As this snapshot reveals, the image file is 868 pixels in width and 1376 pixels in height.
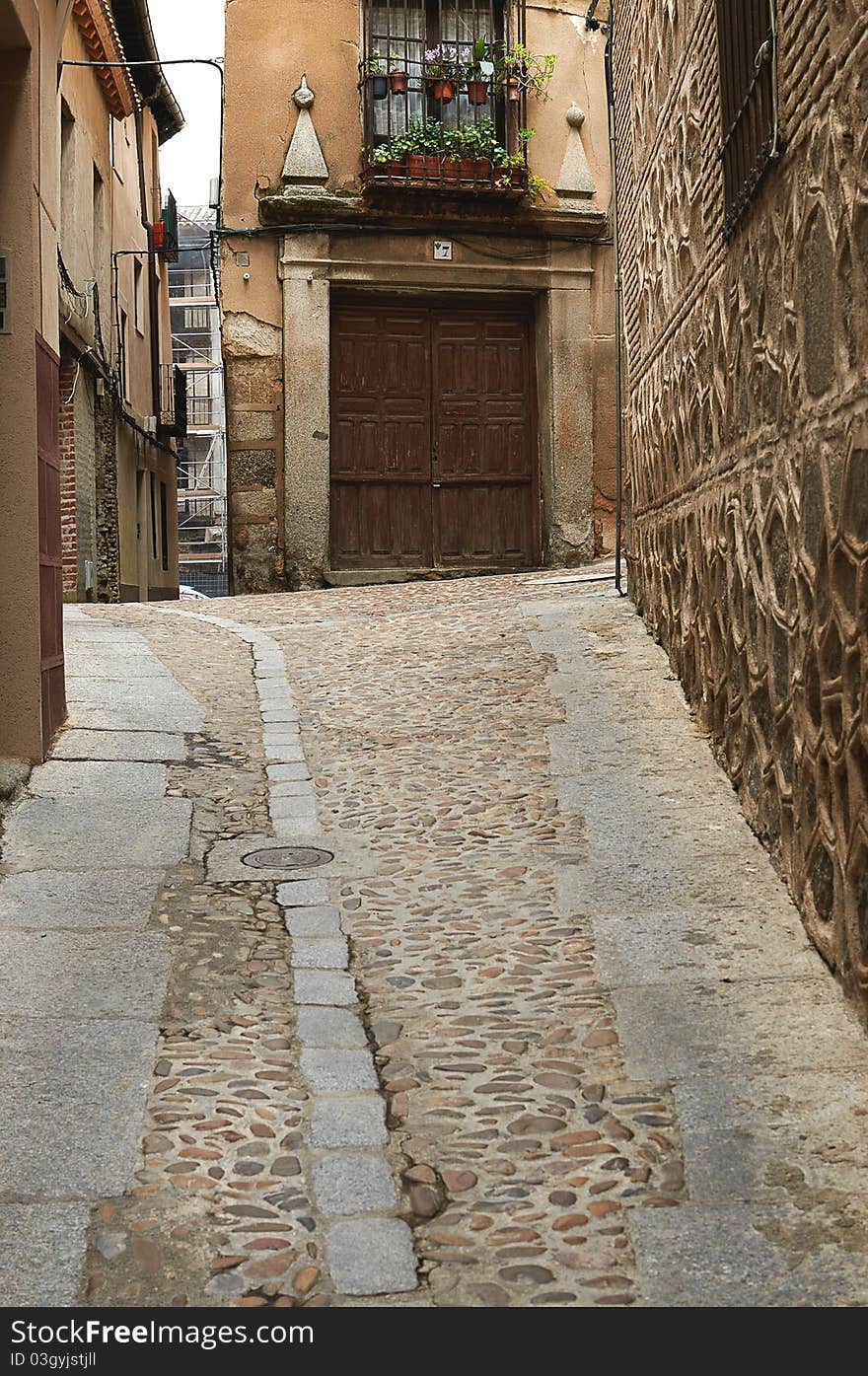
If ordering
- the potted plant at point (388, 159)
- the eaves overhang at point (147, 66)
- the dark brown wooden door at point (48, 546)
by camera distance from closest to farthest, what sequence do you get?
1. the dark brown wooden door at point (48, 546)
2. the potted plant at point (388, 159)
3. the eaves overhang at point (147, 66)

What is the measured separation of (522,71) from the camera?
14.7 m

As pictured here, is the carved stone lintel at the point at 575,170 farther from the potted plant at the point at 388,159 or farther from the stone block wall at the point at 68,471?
the stone block wall at the point at 68,471

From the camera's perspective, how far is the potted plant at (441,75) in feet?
46.9

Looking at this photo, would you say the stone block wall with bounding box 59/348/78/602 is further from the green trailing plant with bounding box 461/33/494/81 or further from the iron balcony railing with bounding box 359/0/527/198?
the green trailing plant with bounding box 461/33/494/81

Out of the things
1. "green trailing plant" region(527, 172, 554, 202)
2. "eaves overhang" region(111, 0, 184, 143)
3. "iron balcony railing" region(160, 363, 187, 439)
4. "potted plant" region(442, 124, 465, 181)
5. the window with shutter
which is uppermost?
"eaves overhang" region(111, 0, 184, 143)

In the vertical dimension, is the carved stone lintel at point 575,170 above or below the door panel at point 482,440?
above

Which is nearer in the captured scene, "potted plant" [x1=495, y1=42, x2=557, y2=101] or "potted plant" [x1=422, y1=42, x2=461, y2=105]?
"potted plant" [x1=422, y1=42, x2=461, y2=105]

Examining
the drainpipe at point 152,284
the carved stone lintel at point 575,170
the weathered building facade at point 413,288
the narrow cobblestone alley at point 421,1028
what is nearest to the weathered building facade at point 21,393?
the narrow cobblestone alley at point 421,1028

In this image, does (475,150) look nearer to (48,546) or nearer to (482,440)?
(482,440)

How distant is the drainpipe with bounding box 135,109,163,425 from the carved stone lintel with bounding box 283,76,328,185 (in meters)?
6.89

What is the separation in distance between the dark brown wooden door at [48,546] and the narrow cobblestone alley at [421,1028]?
22 centimetres

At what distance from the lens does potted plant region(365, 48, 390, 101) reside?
46.5 feet

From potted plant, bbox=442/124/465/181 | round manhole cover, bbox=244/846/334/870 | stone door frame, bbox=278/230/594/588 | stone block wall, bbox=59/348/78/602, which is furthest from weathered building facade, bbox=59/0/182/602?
round manhole cover, bbox=244/846/334/870

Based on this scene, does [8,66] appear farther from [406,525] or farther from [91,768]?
[406,525]
